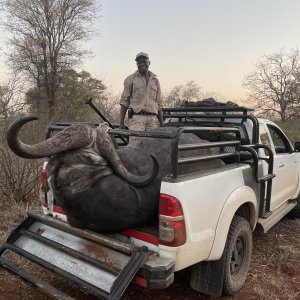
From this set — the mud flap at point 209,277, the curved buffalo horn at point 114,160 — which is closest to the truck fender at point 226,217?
the mud flap at point 209,277

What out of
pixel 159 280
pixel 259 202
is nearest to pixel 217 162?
pixel 259 202

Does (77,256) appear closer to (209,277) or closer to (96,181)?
(96,181)

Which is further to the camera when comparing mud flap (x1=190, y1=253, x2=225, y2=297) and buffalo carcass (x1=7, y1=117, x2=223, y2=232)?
mud flap (x1=190, y1=253, x2=225, y2=297)

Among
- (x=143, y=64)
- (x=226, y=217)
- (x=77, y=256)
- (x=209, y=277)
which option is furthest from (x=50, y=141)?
(x=143, y=64)

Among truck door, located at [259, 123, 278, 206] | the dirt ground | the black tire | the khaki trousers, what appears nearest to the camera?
the black tire

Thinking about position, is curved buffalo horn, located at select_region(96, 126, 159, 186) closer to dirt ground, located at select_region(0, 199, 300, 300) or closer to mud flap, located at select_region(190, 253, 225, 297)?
mud flap, located at select_region(190, 253, 225, 297)

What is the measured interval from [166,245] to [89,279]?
2.19ft

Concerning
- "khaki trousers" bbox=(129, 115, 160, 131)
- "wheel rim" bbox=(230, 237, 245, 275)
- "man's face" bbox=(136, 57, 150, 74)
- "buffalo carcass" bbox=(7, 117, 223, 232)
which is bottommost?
"wheel rim" bbox=(230, 237, 245, 275)

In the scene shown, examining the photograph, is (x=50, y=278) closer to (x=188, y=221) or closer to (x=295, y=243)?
(x=188, y=221)

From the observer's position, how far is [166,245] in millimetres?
2980

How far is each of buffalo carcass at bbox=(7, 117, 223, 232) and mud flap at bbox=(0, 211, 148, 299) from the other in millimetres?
182

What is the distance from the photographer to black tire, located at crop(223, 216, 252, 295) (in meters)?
3.65

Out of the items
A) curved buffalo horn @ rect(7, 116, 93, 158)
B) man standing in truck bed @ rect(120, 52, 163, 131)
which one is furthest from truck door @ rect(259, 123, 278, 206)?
curved buffalo horn @ rect(7, 116, 93, 158)

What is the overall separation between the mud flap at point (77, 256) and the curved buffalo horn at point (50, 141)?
0.84 m
